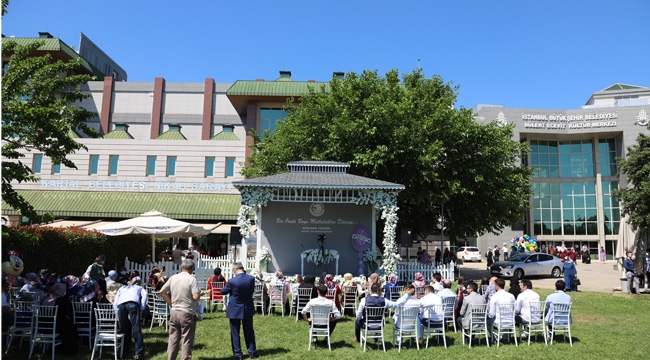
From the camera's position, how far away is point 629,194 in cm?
2314

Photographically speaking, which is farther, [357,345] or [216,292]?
[216,292]

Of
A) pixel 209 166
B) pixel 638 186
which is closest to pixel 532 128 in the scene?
pixel 638 186

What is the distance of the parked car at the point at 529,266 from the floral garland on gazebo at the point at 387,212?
1010 centimetres

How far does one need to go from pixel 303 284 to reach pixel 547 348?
17.8 ft

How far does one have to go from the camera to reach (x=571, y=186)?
167 feet

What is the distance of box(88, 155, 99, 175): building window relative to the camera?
119ft

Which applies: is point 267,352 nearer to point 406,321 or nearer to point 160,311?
point 406,321

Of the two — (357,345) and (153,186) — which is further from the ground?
(153,186)

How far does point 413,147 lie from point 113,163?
2474 cm

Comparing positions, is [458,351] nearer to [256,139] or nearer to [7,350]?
[7,350]

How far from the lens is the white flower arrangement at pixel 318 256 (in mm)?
18031

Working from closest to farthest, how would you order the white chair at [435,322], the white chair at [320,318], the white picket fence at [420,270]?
the white chair at [320,318] < the white chair at [435,322] < the white picket fence at [420,270]

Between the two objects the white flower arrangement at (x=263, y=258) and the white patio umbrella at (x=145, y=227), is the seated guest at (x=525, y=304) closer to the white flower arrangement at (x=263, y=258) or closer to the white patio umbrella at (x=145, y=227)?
the white flower arrangement at (x=263, y=258)

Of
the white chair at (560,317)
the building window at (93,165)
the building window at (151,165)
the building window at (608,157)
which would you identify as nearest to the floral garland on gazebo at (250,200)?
the white chair at (560,317)
